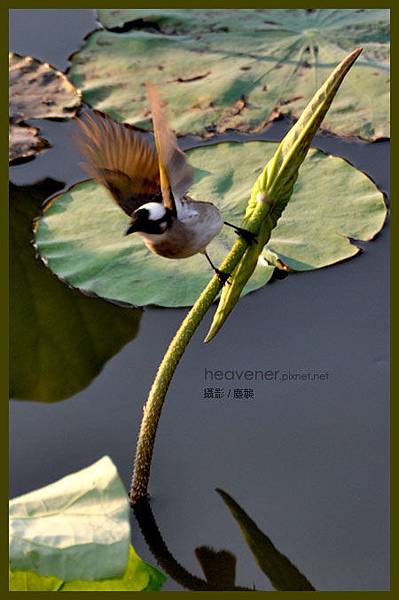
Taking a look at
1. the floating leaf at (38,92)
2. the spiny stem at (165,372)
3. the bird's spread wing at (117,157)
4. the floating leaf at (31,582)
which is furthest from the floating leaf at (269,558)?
the floating leaf at (38,92)

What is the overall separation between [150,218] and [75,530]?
1.03 meters

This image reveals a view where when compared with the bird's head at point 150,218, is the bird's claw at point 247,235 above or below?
below

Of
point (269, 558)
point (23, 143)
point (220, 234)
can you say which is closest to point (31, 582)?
point (269, 558)

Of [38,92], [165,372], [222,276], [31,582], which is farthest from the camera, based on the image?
[38,92]

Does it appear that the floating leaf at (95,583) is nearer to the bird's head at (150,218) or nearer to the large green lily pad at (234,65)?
the bird's head at (150,218)

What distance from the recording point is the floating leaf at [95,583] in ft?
8.69

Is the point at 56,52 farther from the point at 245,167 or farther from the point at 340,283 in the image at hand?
the point at 340,283

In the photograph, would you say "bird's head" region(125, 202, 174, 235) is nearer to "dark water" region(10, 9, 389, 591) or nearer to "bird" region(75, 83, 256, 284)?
"bird" region(75, 83, 256, 284)

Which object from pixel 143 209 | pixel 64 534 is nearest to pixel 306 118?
pixel 143 209

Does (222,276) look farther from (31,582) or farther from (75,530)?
(31,582)

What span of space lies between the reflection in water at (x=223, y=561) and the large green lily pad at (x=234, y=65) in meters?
2.45

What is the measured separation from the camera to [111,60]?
17.8ft

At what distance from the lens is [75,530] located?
8.17 feet

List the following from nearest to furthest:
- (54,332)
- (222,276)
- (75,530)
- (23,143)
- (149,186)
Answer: (75,530) → (222,276) → (149,186) → (54,332) → (23,143)
